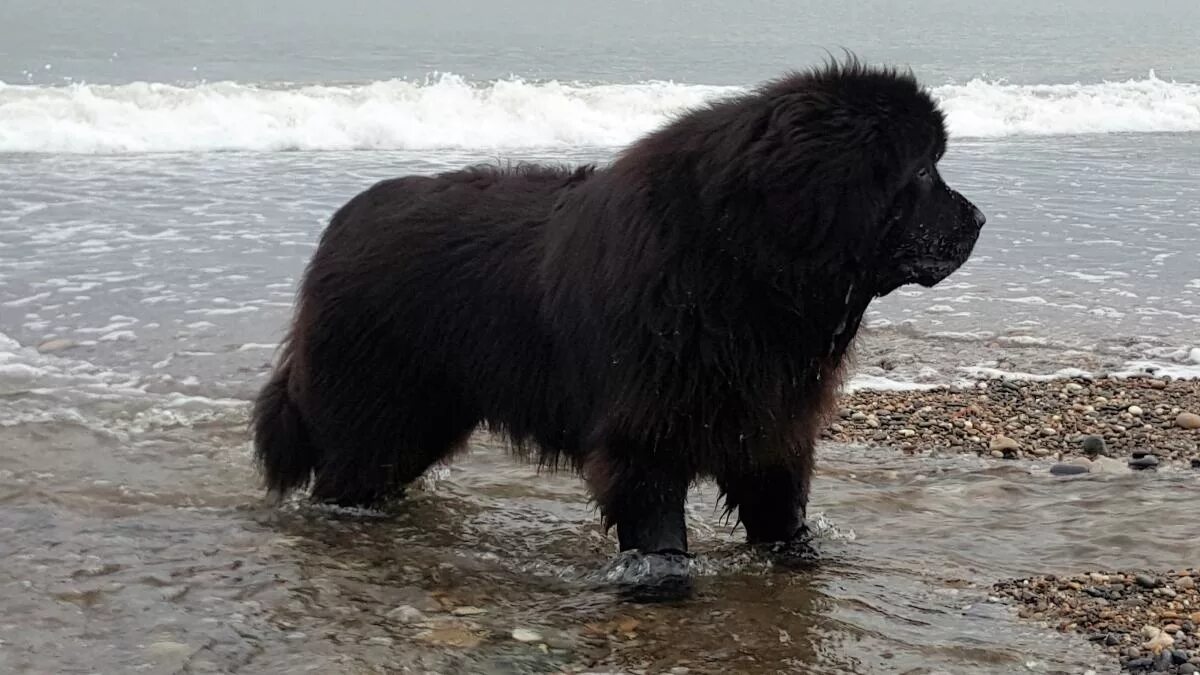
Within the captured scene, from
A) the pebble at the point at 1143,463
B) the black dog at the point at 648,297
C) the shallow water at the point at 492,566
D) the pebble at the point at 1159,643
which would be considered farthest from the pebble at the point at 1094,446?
the pebble at the point at 1159,643

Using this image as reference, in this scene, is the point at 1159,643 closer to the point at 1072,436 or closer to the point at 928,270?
the point at 928,270

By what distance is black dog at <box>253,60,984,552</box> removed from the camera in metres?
3.30

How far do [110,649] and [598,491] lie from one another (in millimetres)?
1374

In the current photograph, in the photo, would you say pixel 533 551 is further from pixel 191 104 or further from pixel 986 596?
pixel 191 104

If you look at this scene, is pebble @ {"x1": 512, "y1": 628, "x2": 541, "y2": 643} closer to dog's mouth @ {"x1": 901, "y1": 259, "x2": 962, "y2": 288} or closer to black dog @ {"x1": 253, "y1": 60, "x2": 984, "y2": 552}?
black dog @ {"x1": 253, "y1": 60, "x2": 984, "y2": 552}

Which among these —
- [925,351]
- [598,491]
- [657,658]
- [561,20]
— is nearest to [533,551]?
[598,491]

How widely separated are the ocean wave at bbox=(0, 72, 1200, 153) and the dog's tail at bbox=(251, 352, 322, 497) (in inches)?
364

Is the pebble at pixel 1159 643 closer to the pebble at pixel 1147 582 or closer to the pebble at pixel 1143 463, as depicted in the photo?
the pebble at pixel 1147 582

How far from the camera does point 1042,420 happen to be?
539 centimetres

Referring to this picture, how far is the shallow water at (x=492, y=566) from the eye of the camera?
10.7ft

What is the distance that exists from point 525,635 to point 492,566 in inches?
24.9

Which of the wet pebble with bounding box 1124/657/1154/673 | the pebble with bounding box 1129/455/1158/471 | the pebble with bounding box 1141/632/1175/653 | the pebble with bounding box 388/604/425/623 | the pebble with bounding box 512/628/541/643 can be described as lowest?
the pebble with bounding box 388/604/425/623

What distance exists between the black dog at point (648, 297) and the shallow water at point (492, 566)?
294 millimetres

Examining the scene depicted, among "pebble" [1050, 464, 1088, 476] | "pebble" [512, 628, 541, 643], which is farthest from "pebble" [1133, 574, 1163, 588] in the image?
"pebble" [512, 628, 541, 643]
